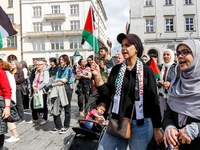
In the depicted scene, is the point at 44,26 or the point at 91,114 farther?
the point at 44,26

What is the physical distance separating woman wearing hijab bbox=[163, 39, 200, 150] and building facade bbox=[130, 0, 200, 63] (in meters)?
25.9

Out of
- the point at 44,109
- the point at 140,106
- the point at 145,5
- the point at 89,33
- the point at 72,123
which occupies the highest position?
the point at 145,5

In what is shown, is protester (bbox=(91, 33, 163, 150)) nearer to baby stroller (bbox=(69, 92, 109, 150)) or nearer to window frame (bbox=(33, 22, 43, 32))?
baby stroller (bbox=(69, 92, 109, 150))

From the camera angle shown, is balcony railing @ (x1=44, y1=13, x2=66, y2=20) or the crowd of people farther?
balcony railing @ (x1=44, y1=13, x2=66, y2=20)

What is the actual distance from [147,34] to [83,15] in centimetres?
1764

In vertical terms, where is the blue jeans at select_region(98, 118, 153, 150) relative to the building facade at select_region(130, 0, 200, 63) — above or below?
below

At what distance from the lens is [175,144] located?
5.78 feet

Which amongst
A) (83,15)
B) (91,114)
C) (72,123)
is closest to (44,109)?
(72,123)

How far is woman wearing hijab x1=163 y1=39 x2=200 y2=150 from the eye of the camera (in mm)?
1710

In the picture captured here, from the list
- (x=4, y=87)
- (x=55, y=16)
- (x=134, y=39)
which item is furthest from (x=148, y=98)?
(x=55, y=16)

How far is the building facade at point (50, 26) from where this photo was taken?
39531 millimetres

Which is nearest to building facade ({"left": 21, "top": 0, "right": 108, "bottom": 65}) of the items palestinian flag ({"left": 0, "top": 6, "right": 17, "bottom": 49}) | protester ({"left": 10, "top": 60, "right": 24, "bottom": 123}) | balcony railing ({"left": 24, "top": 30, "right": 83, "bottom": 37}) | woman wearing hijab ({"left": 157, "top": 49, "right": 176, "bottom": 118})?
balcony railing ({"left": 24, "top": 30, "right": 83, "bottom": 37})

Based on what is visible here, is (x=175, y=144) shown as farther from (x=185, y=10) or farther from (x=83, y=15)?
(x=83, y=15)

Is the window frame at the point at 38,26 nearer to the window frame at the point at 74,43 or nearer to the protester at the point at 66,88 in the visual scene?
the window frame at the point at 74,43
